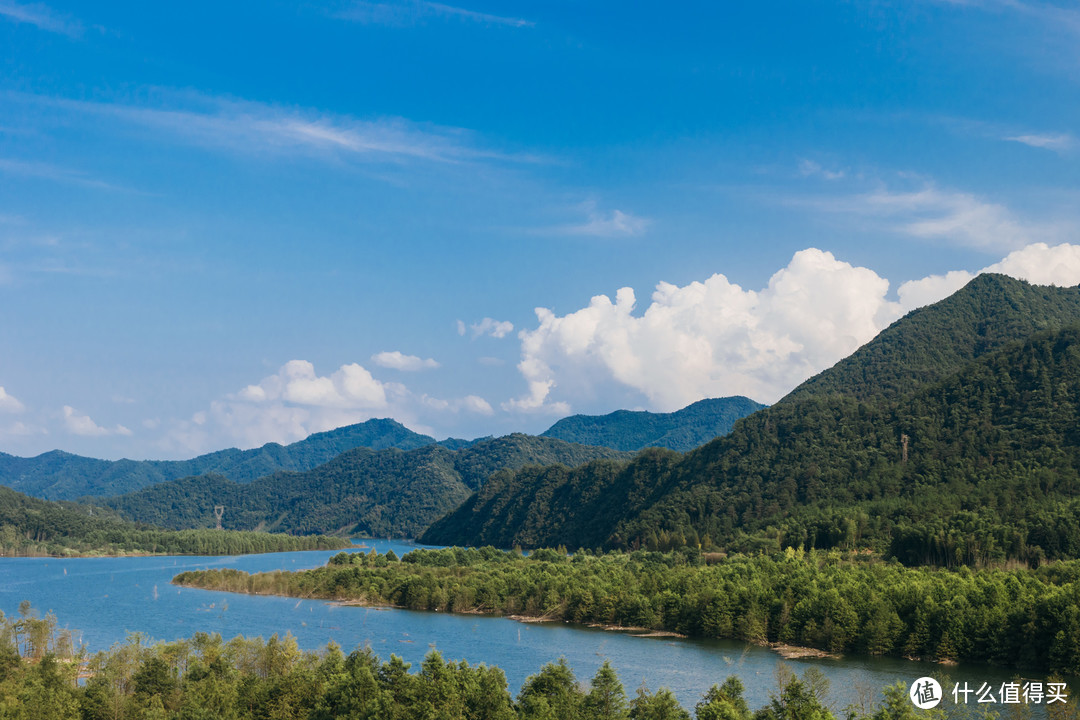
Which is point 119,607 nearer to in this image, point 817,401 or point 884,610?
point 884,610

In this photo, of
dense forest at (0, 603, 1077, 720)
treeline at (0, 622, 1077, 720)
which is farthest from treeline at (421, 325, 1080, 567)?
treeline at (0, 622, 1077, 720)

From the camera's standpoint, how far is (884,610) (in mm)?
78875

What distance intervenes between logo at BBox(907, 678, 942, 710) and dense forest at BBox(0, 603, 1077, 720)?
1334 millimetres

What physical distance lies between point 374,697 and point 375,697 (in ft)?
0.50

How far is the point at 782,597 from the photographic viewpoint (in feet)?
292

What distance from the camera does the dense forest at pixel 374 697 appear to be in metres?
46.7

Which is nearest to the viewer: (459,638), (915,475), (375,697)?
(375,697)

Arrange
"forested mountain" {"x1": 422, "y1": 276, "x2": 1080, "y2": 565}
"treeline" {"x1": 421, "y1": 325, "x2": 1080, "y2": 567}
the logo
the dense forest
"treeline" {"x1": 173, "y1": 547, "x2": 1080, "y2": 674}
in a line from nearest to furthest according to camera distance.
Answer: the dense forest < the logo < "treeline" {"x1": 173, "y1": 547, "x2": 1080, "y2": 674} < "treeline" {"x1": 421, "y1": 325, "x2": 1080, "y2": 567} < "forested mountain" {"x1": 422, "y1": 276, "x2": 1080, "y2": 565}

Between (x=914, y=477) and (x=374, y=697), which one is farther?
(x=914, y=477)

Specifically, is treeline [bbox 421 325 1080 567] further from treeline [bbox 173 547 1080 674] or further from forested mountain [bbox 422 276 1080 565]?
treeline [bbox 173 547 1080 674]

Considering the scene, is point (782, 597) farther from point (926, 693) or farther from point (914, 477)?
point (914, 477)

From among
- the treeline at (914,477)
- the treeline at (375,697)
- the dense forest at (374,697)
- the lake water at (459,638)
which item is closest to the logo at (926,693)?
the dense forest at (374,697)

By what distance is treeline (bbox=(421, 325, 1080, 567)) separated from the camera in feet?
372

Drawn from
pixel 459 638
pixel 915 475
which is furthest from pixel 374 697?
pixel 915 475
